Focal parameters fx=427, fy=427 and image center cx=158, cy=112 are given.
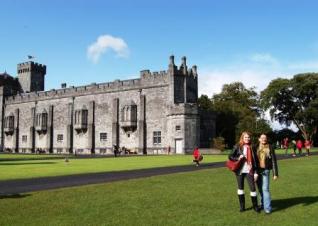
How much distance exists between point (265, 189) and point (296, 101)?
66.4 m

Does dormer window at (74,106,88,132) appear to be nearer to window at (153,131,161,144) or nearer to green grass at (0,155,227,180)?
window at (153,131,161,144)

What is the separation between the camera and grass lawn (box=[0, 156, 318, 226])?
347 inches

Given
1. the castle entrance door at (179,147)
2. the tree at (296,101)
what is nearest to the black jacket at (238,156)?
the castle entrance door at (179,147)

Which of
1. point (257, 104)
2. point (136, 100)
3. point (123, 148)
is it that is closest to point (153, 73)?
point (136, 100)

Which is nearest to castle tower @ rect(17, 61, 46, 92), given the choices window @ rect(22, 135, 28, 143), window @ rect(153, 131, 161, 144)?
window @ rect(22, 135, 28, 143)

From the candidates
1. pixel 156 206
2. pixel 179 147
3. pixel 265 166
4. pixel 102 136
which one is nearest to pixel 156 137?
pixel 179 147

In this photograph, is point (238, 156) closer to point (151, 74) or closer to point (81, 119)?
point (151, 74)

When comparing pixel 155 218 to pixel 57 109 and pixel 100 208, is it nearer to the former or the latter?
pixel 100 208

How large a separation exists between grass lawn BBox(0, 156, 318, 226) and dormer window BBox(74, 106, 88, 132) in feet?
171

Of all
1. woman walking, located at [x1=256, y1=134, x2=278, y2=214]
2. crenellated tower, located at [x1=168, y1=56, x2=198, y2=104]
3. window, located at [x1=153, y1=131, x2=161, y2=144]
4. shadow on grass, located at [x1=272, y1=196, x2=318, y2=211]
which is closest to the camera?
woman walking, located at [x1=256, y1=134, x2=278, y2=214]

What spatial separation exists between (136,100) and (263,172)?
166 feet

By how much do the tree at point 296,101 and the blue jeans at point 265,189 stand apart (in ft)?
198

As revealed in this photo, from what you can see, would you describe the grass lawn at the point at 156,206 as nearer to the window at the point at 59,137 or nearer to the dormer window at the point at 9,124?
the window at the point at 59,137

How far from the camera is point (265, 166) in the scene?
407 inches
